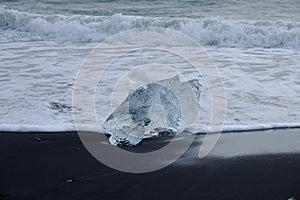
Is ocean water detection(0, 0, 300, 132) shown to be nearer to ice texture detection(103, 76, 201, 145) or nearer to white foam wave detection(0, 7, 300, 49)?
white foam wave detection(0, 7, 300, 49)

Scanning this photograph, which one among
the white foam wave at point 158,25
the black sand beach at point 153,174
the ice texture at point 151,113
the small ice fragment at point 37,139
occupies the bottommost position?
the white foam wave at point 158,25

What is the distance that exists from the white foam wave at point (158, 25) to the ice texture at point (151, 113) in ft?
25.7

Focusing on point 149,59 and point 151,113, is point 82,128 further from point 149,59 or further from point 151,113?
point 149,59

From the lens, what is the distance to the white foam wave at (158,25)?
1312cm

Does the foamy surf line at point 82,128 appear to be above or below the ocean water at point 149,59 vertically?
above

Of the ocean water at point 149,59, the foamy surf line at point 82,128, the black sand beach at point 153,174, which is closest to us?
the black sand beach at point 153,174

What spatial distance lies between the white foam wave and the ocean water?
0.03 metres

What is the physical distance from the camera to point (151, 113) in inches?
196

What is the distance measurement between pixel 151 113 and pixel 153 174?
1.09m

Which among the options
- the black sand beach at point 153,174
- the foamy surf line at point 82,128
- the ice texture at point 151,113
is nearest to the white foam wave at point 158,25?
the foamy surf line at point 82,128

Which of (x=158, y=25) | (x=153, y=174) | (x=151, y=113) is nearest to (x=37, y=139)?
(x=151, y=113)

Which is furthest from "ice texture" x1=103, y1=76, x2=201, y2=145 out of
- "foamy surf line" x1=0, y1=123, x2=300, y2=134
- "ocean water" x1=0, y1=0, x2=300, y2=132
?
"ocean water" x1=0, y1=0, x2=300, y2=132

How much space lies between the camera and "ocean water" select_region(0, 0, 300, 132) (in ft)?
19.3

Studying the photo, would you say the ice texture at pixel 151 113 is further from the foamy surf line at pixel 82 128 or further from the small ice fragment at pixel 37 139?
the small ice fragment at pixel 37 139
